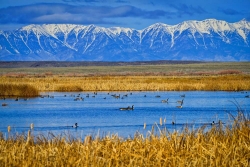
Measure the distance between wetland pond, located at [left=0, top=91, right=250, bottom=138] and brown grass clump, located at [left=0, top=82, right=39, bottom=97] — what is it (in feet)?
6.38

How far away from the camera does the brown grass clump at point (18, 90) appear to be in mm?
43062

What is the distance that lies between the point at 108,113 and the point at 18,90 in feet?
45.6

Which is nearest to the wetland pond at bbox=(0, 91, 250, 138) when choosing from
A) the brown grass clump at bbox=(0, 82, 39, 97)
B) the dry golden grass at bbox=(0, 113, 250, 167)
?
the brown grass clump at bbox=(0, 82, 39, 97)

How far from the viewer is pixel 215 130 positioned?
11.5m

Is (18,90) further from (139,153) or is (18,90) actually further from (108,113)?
(139,153)

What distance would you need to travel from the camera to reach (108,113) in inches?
1241

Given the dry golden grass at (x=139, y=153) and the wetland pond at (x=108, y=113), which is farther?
the wetland pond at (x=108, y=113)

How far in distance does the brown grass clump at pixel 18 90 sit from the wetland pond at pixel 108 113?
1945mm

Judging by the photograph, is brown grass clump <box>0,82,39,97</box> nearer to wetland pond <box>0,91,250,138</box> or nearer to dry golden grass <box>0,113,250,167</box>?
wetland pond <box>0,91,250,138</box>

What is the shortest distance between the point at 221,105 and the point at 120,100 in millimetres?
8347

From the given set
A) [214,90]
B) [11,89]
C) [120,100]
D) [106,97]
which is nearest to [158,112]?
[120,100]

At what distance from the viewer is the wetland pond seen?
78.1 feet

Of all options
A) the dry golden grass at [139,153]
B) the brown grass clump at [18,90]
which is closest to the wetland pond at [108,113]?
the brown grass clump at [18,90]

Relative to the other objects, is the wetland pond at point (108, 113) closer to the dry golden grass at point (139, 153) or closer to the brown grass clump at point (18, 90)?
the brown grass clump at point (18, 90)
